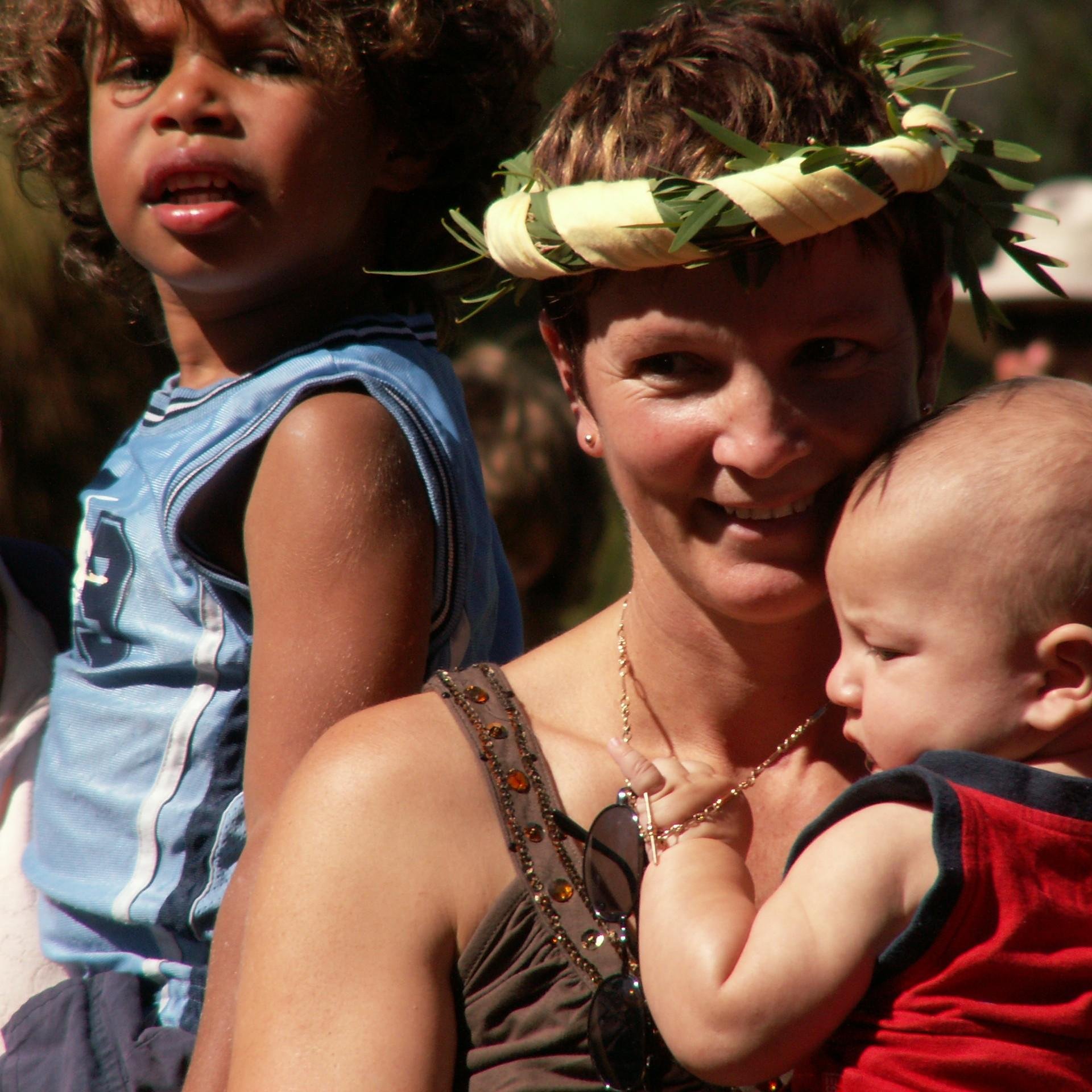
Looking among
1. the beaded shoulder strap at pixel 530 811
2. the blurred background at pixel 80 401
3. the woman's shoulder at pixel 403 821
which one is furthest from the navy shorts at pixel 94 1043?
the blurred background at pixel 80 401

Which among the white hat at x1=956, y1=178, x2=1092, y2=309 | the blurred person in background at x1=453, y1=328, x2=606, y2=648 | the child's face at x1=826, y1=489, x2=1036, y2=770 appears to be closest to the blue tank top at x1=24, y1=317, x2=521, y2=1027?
the child's face at x1=826, y1=489, x2=1036, y2=770

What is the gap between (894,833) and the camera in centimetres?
190

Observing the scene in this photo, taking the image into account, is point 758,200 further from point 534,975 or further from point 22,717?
point 22,717

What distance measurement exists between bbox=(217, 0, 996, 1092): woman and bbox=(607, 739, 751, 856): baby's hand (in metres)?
0.11

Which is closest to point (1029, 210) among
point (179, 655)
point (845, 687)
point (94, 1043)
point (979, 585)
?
point (979, 585)

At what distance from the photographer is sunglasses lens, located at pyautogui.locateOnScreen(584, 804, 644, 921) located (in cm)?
209

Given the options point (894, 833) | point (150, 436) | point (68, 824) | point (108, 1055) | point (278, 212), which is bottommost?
point (108, 1055)

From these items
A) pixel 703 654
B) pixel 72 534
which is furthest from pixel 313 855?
pixel 72 534

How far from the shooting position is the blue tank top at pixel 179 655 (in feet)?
8.36

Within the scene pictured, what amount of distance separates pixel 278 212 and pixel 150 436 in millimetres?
493

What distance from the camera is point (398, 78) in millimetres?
2850

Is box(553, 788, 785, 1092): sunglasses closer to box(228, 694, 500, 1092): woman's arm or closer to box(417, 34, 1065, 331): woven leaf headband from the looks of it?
box(228, 694, 500, 1092): woman's arm

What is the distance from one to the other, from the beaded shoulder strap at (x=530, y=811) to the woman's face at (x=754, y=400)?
0.35 meters

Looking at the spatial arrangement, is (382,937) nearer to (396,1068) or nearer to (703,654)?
(396,1068)
